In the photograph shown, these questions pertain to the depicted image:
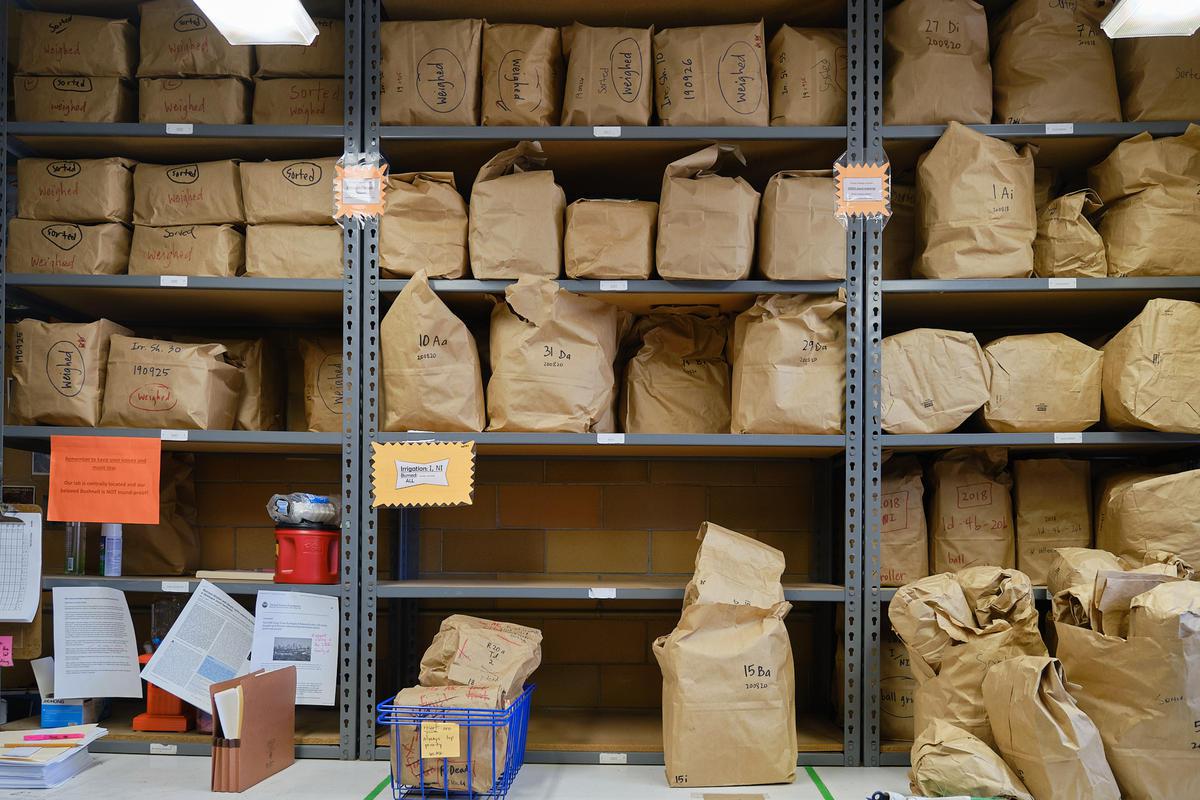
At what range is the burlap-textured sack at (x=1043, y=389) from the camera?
2.58 meters

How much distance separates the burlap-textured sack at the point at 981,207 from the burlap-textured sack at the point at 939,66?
10 centimetres

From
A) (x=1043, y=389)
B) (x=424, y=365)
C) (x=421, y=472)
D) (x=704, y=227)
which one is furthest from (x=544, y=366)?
(x=1043, y=389)

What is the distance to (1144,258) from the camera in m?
2.59

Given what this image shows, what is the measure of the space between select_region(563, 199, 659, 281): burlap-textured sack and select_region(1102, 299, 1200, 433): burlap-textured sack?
1399 millimetres

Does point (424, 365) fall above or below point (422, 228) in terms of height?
below

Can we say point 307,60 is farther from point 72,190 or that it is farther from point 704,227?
point 704,227

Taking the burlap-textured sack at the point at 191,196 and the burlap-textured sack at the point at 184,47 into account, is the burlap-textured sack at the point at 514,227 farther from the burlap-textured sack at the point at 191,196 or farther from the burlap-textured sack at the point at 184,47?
the burlap-textured sack at the point at 184,47

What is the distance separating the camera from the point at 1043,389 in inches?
102

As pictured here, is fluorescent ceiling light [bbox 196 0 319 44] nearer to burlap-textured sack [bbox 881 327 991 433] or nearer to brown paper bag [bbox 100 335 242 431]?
brown paper bag [bbox 100 335 242 431]

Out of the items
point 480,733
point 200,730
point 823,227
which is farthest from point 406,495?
point 823,227

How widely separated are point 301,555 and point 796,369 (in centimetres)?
157

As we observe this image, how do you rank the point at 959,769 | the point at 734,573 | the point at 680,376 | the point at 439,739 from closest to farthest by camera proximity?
the point at 959,769, the point at 439,739, the point at 734,573, the point at 680,376

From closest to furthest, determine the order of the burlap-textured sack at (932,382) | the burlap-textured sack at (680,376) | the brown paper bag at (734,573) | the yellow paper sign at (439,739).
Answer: the yellow paper sign at (439,739) → the brown paper bag at (734,573) → the burlap-textured sack at (932,382) → the burlap-textured sack at (680,376)

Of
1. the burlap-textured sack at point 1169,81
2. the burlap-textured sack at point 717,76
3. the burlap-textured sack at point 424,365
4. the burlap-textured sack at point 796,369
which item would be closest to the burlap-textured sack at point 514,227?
the burlap-textured sack at point 424,365
